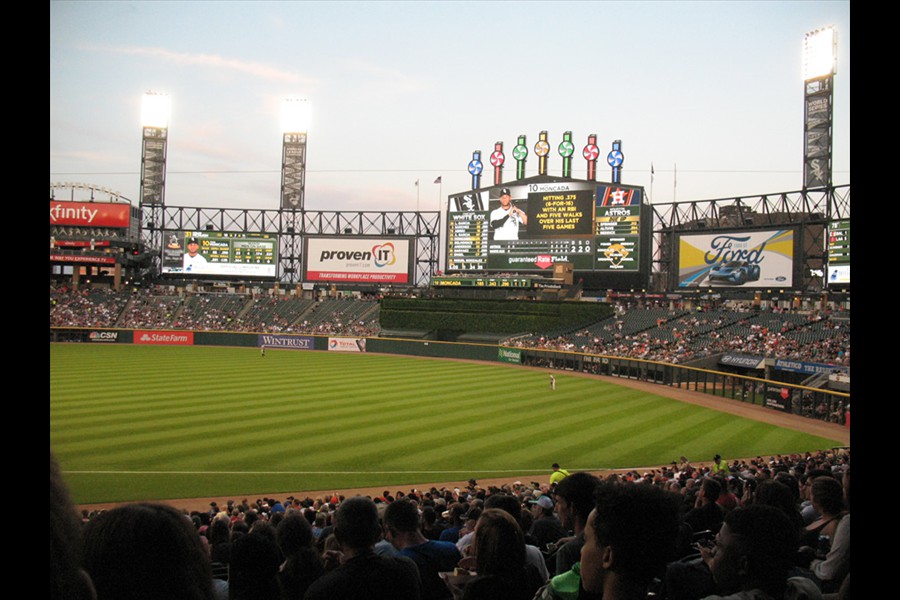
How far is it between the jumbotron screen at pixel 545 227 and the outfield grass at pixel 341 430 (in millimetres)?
22440

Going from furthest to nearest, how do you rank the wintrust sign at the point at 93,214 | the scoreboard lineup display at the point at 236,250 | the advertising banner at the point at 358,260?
1. the wintrust sign at the point at 93,214
2. the scoreboard lineup display at the point at 236,250
3. the advertising banner at the point at 358,260

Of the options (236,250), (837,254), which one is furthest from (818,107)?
(236,250)

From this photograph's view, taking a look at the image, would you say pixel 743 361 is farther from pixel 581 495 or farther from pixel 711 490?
pixel 581 495

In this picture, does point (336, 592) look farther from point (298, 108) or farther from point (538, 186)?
point (298, 108)

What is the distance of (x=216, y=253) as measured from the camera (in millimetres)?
78750

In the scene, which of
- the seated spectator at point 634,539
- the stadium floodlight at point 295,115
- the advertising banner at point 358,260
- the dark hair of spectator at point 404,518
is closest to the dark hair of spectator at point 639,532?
the seated spectator at point 634,539

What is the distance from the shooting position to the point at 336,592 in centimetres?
320

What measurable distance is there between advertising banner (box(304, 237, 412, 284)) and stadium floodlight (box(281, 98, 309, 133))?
13967 mm

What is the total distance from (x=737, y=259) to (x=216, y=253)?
55.3 meters

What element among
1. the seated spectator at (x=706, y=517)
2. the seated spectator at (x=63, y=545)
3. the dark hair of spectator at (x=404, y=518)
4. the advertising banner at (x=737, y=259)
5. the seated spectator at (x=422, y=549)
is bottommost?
the seated spectator at (x=706, y=517)

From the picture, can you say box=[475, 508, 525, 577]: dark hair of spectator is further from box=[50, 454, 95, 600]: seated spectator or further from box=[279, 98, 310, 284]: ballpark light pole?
box=[279, 98, 310, 284]: ballpark light pole

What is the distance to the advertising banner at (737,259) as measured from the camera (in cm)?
5172

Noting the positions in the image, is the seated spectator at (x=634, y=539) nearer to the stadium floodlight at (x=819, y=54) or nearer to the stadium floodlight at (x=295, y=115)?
the stadium floodlight at (x=819, y=54)

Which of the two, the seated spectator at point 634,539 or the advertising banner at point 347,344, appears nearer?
the seated spectator at point 634,539
